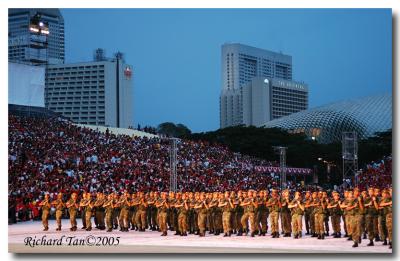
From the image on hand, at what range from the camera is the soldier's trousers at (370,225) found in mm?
15156

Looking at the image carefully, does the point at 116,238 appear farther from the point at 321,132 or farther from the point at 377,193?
the point at 321,132

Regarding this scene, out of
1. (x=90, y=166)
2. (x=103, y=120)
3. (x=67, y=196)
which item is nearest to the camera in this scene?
(x=67, y=196)

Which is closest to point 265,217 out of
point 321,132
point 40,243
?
point 40,243

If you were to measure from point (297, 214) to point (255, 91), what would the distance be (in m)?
11.4

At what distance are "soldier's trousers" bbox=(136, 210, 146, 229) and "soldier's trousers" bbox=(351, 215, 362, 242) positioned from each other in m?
5.36

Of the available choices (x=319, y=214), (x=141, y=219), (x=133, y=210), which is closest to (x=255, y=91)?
(x=133, y=210)

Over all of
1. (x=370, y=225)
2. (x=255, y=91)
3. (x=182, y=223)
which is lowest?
(x=182, y=223)

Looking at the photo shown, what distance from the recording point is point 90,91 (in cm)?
2341

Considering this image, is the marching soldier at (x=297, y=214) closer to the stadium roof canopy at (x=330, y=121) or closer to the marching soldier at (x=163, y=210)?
the marching soldier at (x=163, y=210)

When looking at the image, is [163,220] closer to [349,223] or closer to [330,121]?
[349,223]

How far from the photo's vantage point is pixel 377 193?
15180 mm

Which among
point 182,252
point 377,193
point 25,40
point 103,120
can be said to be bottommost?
point 182,252

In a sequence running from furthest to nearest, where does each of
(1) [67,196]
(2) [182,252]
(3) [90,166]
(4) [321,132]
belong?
(4) [321,132] → (3) [90,166] → (1) [67,196] → (2) [182,252]

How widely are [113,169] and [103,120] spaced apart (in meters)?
2.26
